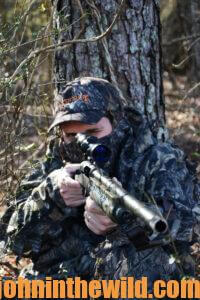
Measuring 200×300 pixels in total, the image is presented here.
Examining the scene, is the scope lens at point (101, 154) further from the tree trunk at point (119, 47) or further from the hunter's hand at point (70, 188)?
the tree trunk at point (119, 47)

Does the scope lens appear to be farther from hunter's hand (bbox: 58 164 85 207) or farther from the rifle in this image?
hunter's hand (bbox: 58 164 85 207)

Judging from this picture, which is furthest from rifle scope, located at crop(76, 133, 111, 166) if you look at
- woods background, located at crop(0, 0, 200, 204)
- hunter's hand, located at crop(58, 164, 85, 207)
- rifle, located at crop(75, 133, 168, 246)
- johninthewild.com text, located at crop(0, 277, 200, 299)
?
woods background, located at crop(0, 0, 200, 204)

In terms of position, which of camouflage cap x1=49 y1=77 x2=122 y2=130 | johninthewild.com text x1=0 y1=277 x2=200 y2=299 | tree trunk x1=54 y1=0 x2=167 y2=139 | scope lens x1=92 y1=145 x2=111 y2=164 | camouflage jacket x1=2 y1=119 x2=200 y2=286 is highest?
tree trunk x1=54 y1=0 x2=167 y2=139

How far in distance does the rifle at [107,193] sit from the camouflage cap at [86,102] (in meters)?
0.25

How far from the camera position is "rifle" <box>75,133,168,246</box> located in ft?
10.2

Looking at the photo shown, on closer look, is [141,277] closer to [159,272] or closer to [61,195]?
[159,272]

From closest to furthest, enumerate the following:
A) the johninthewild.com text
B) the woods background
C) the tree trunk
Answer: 1. the johninthewild.com text
2. the woods background
3. the tree trunk

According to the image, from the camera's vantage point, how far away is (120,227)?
3.81 metres

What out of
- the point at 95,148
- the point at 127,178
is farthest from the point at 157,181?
the point at 95,148

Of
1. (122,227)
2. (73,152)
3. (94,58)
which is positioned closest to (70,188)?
(73,152)

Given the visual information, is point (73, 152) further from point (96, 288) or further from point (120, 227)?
point (96, 288)

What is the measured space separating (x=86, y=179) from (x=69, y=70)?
5.38 ft

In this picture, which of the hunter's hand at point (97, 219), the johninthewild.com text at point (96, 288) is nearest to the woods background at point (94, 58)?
the johninthewild.com text at point (96, 288)

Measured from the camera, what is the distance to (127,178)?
13.9 feet
